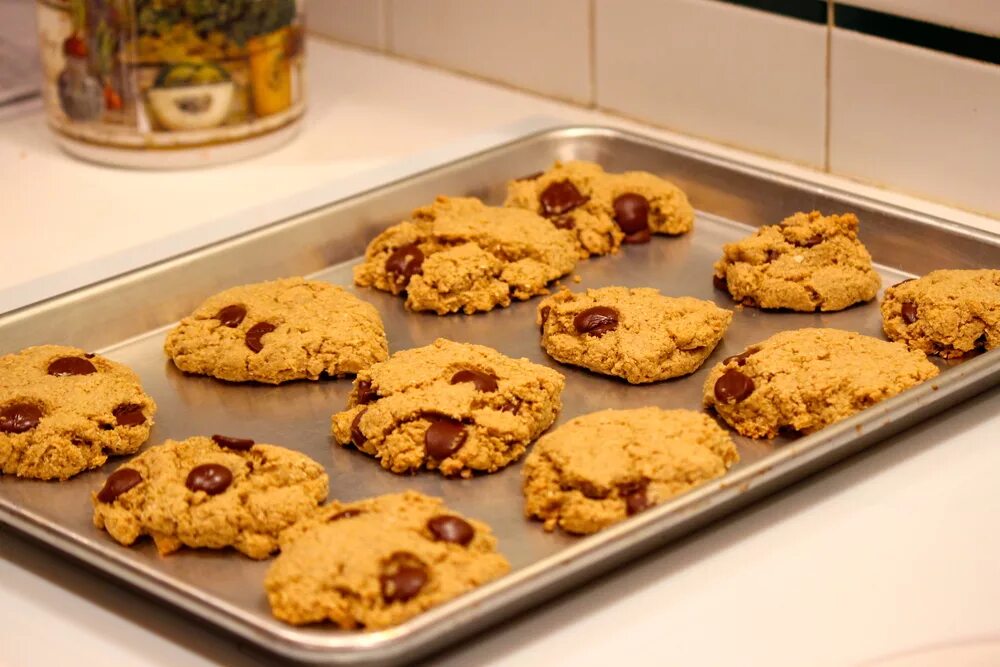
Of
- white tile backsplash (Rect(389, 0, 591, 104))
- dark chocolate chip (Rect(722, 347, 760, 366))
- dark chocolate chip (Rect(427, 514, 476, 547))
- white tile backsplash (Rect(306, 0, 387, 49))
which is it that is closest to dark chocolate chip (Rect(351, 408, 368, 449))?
dark chocolate chip (Rect(427, 514, 476, 547))

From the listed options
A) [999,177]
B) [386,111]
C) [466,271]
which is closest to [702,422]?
[466,271]

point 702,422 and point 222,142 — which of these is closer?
point 702,422

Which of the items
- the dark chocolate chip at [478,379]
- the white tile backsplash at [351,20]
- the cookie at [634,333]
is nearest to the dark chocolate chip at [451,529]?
the dark chocolate chip at [478,379]

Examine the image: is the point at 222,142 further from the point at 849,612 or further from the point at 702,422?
the point at 849,612

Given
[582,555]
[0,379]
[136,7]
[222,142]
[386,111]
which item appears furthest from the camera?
[386,111]

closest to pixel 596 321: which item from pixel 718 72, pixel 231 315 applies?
pixel 231 315

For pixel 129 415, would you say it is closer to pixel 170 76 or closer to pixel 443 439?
pixel 443 439
